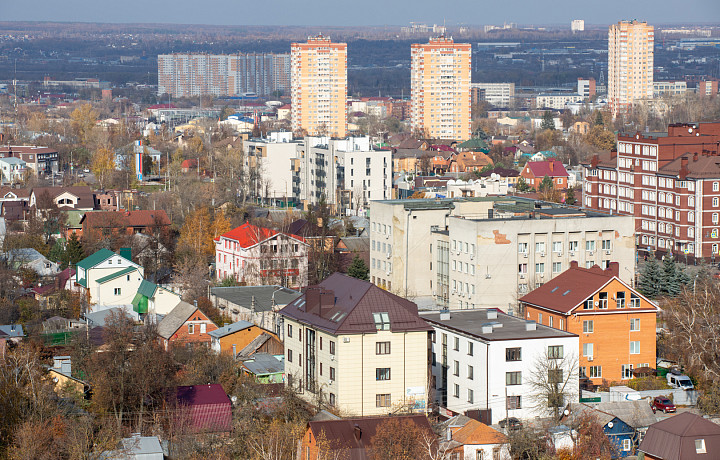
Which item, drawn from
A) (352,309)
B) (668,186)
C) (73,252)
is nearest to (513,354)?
(352,309)

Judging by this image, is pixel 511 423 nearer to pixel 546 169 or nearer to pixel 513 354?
pixel 513 354

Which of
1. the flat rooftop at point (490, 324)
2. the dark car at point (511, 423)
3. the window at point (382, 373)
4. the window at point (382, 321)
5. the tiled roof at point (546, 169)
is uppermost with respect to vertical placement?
the tiled roof at point (546, 169)

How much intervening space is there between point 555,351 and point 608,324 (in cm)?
236

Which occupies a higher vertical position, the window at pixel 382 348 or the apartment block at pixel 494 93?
the apartment block at pixel 494 93

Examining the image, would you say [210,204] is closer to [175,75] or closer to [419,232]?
[419,232]

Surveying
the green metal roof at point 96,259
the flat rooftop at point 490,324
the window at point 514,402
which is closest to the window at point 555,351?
the flat rooftop at point 490,324

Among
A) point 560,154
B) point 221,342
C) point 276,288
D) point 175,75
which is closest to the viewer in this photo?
point 221,342

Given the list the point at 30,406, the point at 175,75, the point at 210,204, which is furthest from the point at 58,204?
the point at 175,75

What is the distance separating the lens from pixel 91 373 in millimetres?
15055

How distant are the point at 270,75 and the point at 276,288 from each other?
378 feet

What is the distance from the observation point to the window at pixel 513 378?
14469 millimetres

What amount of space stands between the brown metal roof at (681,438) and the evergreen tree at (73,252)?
1538 centimetres

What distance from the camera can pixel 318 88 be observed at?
7094cm

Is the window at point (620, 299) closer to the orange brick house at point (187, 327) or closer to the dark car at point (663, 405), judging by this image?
the dark car at point (663, 405)
